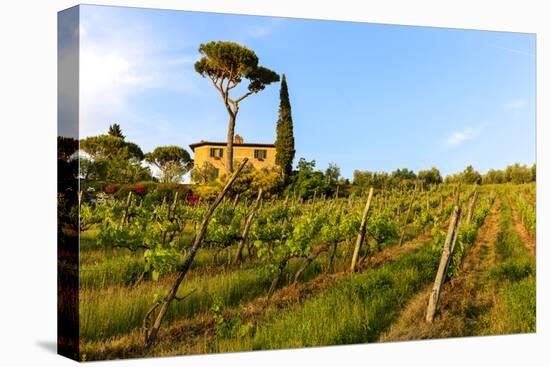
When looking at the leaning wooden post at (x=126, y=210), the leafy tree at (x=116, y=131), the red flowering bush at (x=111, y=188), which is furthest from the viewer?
the leaning wooden post at (x=126, y=210)

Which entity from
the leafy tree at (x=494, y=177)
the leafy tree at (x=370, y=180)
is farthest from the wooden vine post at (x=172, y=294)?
the leafy tree at (x=494, y=177)

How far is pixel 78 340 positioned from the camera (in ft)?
19.9

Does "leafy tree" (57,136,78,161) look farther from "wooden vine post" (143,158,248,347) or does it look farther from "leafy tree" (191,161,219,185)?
"wooden vine post" (143,158,248,347)

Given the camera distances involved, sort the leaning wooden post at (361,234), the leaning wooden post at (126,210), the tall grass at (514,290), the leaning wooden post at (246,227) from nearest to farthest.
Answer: the leaning wooden post at (126,210), the leaning wooden post at (246,227), the leaning wooden post at (361,234), the tall grass at (514,290)

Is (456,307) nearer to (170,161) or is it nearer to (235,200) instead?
(235,200)

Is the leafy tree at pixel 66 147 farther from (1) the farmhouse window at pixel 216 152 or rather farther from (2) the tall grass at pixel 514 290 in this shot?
(2) the tall grass at pixel 514 290

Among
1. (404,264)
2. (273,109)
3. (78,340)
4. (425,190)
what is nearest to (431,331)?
(404,264)

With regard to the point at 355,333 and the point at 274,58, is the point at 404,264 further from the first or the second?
the point at 274,58

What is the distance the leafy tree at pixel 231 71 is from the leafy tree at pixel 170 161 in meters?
0.40

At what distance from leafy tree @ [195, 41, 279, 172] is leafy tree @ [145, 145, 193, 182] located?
40 centimetres

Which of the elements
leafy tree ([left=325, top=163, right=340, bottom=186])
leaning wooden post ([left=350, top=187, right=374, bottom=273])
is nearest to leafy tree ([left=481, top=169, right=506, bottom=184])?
leaning wooden post ([left=350, top=187, right=374, bottom=273])

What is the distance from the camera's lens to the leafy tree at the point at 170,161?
21.9 feet

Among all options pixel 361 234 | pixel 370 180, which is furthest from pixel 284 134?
pixel 361 234

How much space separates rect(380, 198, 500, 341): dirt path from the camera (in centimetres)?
738
